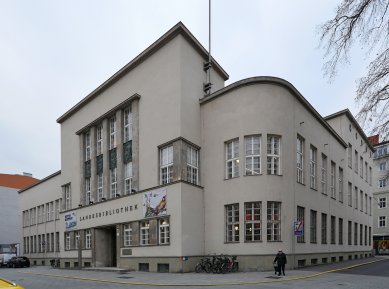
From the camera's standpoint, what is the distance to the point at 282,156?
24734 millimetres

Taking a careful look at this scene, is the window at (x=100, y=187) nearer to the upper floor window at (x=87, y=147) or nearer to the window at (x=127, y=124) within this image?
the upper floor window at (x=87, y=147)

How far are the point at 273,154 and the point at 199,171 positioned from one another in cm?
549

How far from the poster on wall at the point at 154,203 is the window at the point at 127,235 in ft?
9.18

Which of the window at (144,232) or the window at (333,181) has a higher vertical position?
the window at (333,181)

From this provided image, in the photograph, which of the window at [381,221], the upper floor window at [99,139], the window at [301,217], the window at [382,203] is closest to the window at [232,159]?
the window at [301,217]

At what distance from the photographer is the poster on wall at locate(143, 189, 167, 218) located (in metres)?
25.9

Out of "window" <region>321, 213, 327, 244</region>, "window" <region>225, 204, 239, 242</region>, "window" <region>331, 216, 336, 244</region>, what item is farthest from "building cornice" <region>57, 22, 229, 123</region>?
"window" <region>331, 216, 336, 244</region>

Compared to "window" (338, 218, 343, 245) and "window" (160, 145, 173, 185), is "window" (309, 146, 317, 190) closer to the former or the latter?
"window" (338, 218, 343, 245)

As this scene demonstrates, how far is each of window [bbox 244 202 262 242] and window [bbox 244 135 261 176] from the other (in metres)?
2.02

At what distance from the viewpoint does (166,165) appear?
89.0 feet

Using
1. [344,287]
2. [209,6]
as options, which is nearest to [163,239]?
[344,287]

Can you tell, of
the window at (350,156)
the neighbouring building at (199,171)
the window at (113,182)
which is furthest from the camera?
the window at (350,156)

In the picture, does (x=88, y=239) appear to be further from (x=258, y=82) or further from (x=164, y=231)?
(x=258, y=82)

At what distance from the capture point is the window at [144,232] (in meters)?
27.3
